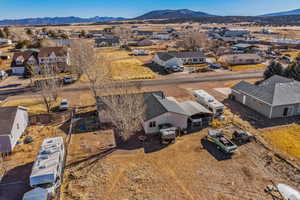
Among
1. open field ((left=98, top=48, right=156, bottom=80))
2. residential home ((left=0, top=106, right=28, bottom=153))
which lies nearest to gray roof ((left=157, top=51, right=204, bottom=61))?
open field ((left=98, top=48, right=156, bottom=80))

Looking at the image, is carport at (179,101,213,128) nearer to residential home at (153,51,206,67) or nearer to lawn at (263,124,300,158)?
lawn at (263,124,300,158)

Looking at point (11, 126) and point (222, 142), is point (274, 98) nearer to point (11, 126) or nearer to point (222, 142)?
point (222, 142)

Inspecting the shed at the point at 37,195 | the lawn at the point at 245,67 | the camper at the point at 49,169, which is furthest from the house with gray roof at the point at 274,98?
the shed at the point at 37,195

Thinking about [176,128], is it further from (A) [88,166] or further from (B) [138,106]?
(A) [88,166]

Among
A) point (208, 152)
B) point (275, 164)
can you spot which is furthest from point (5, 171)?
point (275, 164)

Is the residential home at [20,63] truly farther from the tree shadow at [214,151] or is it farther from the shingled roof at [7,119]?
the tree shadow at [214,151]
